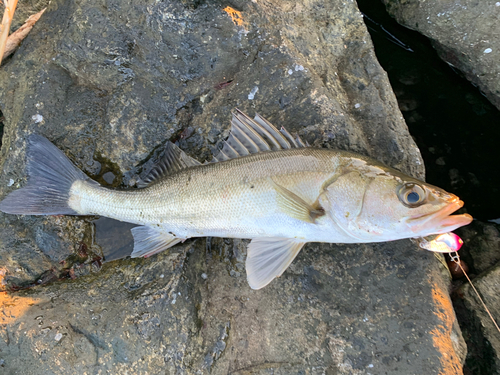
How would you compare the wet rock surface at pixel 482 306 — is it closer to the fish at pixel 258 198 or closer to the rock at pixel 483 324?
the rock at pixel 483 324

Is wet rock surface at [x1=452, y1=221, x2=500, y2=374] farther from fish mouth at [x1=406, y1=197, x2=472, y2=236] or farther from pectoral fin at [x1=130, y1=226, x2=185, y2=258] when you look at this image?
pectoral fin at [x1=130, y1=226, x2=185, y2=258]

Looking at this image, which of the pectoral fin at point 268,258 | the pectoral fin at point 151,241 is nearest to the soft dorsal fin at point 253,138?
the pectoral fin at point 268,258

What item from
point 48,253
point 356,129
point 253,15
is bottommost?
point 48,253

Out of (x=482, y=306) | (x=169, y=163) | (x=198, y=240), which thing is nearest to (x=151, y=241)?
(x=198, y=240)

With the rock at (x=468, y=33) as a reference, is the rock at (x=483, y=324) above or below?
below

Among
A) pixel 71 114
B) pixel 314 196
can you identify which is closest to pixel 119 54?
pixel 71 114

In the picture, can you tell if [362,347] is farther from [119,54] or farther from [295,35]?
[119,54]

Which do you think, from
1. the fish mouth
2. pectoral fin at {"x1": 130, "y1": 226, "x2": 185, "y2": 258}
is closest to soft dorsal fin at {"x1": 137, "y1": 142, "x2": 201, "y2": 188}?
pectoral fin at {"x1": 130, "y1": 226, "x2": 185, "y2": 258}
